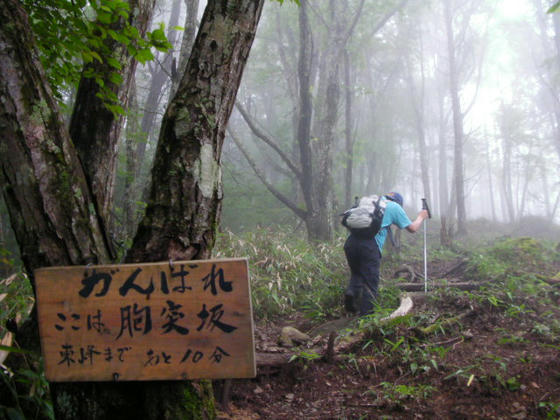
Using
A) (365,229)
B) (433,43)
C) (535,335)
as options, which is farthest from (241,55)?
(433,43)

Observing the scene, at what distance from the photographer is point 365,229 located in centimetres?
499

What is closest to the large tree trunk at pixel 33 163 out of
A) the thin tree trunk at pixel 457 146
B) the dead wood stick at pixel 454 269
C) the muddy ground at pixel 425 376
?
the muddy ground at pixel 425 376

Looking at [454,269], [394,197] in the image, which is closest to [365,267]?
[394,197]

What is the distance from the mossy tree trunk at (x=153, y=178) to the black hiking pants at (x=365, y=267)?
3259 millimetres

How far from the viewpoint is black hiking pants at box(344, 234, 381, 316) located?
5000mm

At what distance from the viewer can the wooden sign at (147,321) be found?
1.79m

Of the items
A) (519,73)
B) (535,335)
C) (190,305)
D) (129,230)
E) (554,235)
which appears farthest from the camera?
(519,73)

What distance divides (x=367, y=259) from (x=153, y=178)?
3588mm

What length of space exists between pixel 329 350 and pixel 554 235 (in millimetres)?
17203

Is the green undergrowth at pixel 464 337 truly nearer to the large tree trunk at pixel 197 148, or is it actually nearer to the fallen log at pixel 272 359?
the fallen log at pixel 272 359

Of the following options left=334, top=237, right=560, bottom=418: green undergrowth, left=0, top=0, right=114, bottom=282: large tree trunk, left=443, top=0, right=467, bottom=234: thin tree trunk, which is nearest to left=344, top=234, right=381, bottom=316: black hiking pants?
left=334, top=237, right=560, bottom=418: green undergrowth

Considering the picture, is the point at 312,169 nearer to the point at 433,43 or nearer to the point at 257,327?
the point at 257,327

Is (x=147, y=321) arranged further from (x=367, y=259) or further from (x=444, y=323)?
(x=367, y=259)

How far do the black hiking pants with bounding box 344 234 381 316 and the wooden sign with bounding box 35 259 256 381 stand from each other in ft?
11.3
